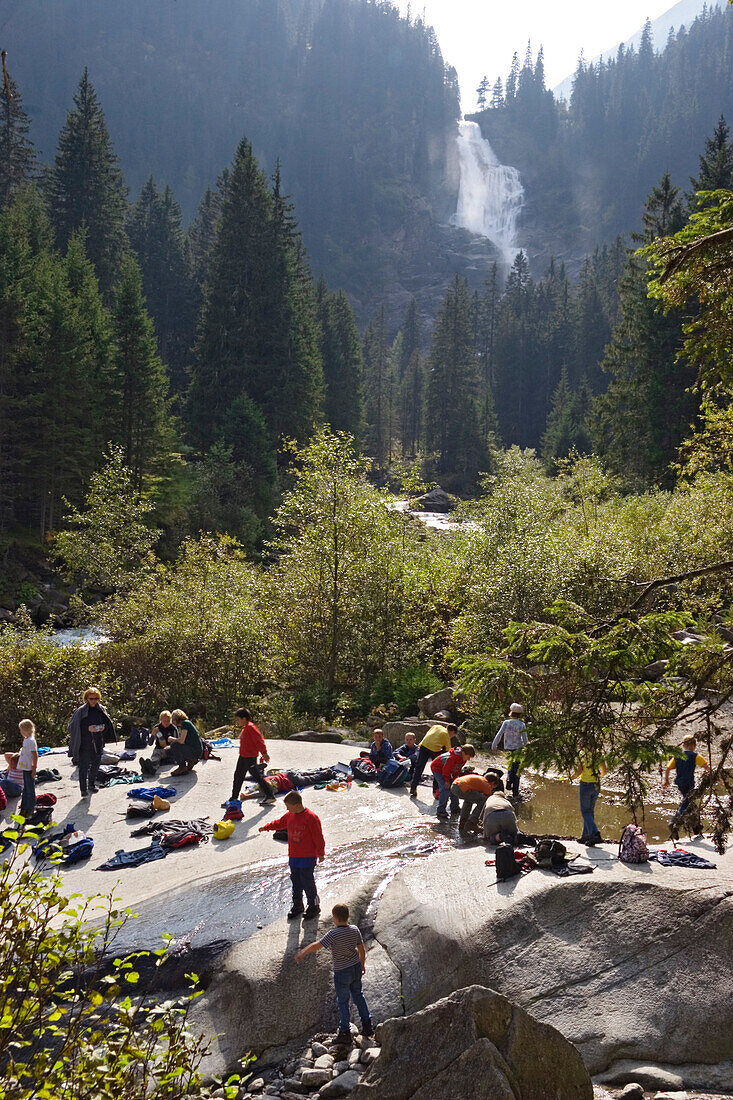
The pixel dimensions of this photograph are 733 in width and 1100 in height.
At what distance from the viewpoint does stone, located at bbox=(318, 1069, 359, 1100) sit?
759cm

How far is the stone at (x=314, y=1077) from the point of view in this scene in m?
7.83

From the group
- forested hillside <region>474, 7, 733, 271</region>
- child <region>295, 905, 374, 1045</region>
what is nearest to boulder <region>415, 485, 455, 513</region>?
child <region>295, 905, 374, 1045</region>

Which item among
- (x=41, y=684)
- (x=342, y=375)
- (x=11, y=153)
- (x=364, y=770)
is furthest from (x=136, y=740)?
(x=342, y=375)

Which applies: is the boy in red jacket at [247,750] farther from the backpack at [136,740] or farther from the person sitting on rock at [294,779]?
the backpack at [136,740]

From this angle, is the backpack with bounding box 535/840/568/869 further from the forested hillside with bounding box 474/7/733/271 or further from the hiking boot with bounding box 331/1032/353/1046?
the forested hillside with bounding box 474/7/733/271

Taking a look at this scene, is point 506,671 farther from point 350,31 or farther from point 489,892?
point 350,31

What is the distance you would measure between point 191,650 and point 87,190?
46862 mm

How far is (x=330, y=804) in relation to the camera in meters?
13.5

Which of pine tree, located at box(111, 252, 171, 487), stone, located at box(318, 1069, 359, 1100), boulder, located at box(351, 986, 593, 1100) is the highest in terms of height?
pine tree, located at box(111, 252, 171, 487)

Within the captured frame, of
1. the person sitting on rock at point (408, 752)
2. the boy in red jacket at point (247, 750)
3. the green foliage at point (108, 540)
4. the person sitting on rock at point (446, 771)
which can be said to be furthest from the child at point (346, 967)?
the green foliage at point (108, 540)

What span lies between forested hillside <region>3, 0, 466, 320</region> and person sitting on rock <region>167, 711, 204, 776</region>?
14410cm

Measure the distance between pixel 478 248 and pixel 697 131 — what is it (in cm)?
4804

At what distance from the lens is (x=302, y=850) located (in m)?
9.45

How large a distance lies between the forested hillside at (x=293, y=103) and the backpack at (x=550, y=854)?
14878cm
